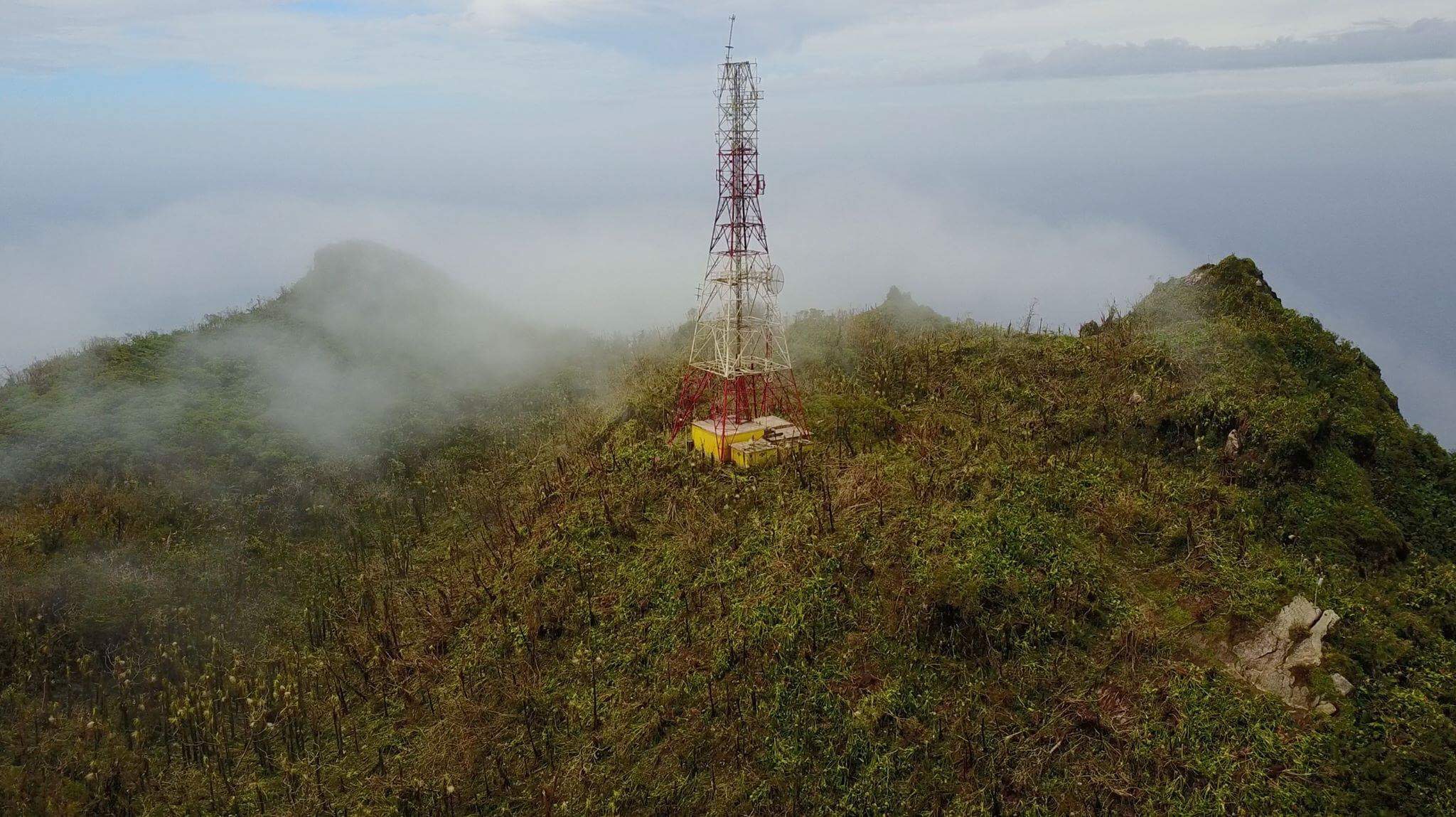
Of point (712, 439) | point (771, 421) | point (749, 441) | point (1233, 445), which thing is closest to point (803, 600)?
point (749, 441)

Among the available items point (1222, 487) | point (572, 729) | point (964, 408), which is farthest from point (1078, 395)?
point (572, 729)

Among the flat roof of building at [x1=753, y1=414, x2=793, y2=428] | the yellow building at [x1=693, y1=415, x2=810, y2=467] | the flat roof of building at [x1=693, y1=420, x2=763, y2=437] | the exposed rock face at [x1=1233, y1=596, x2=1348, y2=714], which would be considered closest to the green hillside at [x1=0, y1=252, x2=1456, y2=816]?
the exposed rock face at [x1=1233, y1=596, x2=1348, y2=714]

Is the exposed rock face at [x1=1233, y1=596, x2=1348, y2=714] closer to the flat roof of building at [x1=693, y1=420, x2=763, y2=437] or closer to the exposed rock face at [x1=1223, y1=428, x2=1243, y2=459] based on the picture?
the exposed rock face at [x1=1223, y1=428, x2=1243, y2=459]

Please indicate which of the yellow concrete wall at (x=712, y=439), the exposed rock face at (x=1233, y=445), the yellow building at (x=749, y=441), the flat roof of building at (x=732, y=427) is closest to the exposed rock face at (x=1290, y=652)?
the exposed rock face at (x=1233, y=445)

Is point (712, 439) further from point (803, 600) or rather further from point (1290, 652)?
point (1290, 652)

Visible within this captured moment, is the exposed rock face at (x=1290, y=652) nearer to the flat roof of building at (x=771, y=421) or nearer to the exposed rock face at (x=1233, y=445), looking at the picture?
the exposed rock face at (x=1233, y=445)

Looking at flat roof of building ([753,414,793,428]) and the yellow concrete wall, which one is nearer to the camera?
the yellow concrete wall

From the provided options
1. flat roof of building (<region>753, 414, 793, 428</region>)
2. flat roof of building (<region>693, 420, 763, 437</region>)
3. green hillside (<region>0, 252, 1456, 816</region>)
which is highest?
flat roof of building (<region>693, 420, 763, 437</region>)
